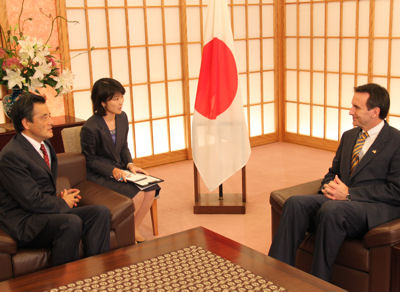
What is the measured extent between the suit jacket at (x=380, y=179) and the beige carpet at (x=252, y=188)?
0.90 m

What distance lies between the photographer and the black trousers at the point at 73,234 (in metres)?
2.62

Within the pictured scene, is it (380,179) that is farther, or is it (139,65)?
(139,65)

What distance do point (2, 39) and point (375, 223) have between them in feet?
11.1

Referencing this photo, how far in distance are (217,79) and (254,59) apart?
2293 mm

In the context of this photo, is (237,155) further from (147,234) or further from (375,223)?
(375,223)

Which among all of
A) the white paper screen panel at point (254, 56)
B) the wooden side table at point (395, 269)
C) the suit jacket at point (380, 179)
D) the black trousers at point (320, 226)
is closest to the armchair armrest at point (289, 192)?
the black trousers at point (320, 226)

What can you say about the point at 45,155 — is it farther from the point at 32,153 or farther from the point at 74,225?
the point at 74,225

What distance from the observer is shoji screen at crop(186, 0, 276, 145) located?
566 centimetres

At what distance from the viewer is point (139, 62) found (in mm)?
5328

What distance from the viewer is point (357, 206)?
2609 mm

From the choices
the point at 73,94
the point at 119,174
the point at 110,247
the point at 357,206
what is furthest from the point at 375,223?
the point at 73,94

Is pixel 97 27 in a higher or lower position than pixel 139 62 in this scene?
higher

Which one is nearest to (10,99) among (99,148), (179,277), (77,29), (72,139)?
(72,139)

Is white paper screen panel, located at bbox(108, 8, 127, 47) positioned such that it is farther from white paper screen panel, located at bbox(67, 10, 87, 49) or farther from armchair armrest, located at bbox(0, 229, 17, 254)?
armchair armrest, located at bbox(0, 229, 17, 254)
